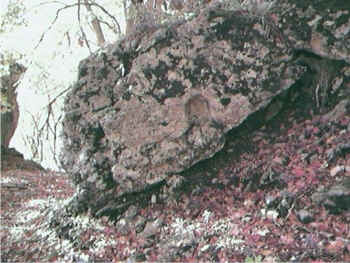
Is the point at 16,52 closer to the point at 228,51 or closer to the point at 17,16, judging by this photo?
the point at 17,16

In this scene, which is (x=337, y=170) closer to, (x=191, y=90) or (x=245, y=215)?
(x=245, y=215)

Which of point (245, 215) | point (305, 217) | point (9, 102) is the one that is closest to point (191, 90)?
point (245, 215)

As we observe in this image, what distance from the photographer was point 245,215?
202 inches

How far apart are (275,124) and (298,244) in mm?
2256

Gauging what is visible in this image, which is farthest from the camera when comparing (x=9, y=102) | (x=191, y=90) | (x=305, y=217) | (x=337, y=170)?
(x=9, y=102)

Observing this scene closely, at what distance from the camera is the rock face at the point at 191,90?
242 inches

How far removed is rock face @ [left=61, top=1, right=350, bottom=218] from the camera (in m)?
6.15

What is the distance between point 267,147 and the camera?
5953 mm

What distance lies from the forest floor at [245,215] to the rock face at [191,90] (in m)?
0.31

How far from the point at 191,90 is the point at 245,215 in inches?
77.7

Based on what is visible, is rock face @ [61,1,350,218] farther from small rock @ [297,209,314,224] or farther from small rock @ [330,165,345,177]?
small rock @ [297,209,314,224]

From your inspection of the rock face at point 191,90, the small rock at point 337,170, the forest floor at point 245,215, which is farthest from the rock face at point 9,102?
the small rock at point 337,170

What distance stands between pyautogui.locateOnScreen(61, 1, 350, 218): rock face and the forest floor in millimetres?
314

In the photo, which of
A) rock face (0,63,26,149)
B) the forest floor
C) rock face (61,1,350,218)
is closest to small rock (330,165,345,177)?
the forest floor
